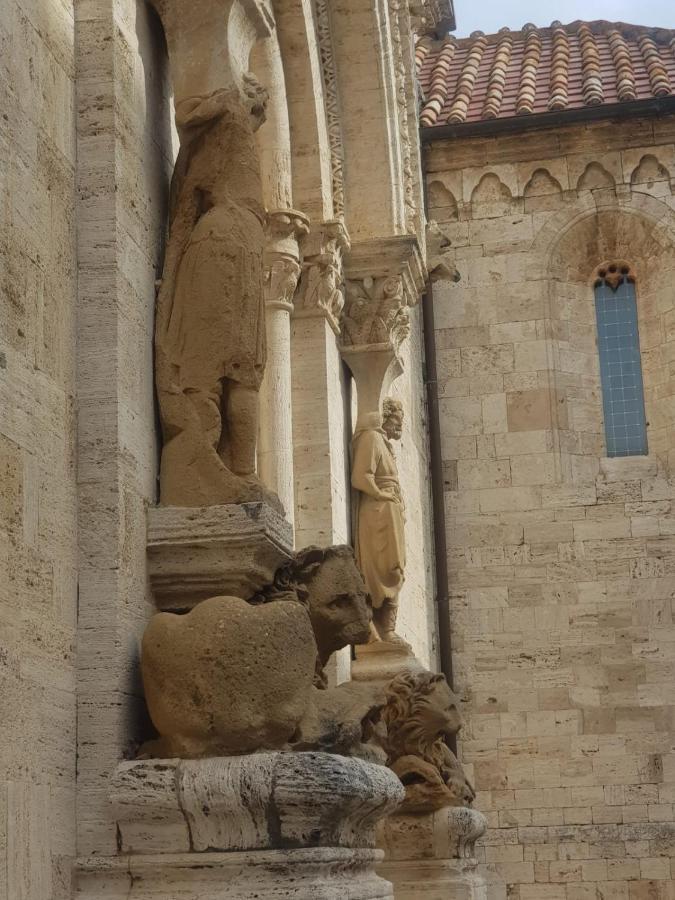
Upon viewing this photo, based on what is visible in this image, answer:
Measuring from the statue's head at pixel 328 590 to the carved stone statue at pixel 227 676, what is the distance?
0.53 meters

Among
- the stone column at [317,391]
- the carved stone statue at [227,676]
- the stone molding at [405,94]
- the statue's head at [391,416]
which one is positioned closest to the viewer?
the carved stone statue at [227,676]

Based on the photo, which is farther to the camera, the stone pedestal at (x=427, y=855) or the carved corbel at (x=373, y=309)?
the carved corbel at (x=373, y=309)

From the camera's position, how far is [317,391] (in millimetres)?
9469

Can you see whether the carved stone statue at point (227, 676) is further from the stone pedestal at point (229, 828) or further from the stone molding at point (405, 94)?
the stone molding at point (405, 94)

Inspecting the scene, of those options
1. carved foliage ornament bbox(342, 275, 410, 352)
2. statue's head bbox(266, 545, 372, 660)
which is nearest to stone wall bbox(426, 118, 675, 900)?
carved foliage ornament bbox(342, 275, 410, 352)

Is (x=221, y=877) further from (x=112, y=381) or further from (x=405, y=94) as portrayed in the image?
(x=405, y=94)

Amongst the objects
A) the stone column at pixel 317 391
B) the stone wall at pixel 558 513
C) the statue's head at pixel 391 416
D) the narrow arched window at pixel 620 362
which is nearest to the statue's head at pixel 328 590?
the stone column at pixel 317 391

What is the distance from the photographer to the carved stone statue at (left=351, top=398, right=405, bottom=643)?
10.2 meters

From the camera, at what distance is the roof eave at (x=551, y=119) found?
1369cm

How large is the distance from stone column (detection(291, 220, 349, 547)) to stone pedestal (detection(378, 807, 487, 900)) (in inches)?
66.9

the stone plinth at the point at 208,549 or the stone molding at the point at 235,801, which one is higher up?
the stone plinth at the point at 208,549

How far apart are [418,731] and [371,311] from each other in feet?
9.84

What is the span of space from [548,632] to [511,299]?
2961 millimetres

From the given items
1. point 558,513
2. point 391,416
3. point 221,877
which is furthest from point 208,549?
point 558,513
